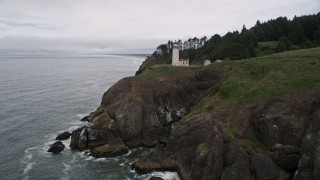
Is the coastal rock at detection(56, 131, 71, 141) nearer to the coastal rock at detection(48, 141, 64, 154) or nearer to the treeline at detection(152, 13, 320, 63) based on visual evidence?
the coastal rock at detection(48, 141, 64, 154)

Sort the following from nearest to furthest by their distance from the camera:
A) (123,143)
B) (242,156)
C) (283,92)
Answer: (242,156)
(283,92)
(123,143)

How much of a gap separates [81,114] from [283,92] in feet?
196

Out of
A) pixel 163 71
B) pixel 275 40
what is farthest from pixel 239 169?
pixel 275 40

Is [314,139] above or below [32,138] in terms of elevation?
above

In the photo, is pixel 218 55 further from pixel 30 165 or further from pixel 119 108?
pixel 30 165

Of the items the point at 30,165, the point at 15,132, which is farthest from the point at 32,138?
the point at 30,165

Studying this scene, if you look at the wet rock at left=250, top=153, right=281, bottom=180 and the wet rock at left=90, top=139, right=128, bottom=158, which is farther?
the wet rock at left=90, top=139, right=128, bottom=158

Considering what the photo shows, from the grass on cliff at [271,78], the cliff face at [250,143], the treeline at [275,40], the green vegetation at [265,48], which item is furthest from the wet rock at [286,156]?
the green vegetation at [265,48]

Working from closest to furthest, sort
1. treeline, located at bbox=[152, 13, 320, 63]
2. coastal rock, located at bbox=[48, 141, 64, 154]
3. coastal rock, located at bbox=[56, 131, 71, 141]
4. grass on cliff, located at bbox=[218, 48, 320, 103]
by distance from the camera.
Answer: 1. grass on cliff, located at bbox=[218, 48, 320, 103]
2. coastal rock, located at bbox=[48, 141, 64, 154]
3. coastal rock, located at bbox=[56, 131, 71, 141]
4. treeline, located at bbox=[152, 13, 320, 63]

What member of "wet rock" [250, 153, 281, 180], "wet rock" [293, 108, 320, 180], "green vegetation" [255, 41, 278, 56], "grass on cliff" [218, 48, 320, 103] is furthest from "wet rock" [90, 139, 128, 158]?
"green vegetation" [255, 41, 278, 56]

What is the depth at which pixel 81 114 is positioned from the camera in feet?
340

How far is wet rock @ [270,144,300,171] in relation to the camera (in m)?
53.7

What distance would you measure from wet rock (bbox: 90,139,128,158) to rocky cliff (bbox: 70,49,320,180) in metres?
0.20

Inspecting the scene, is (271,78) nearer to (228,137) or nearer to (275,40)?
(228,137)
